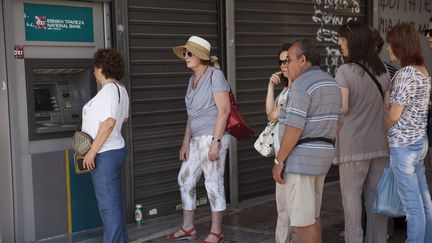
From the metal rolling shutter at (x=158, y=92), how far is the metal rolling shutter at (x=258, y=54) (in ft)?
2.28

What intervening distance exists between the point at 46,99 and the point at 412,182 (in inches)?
121

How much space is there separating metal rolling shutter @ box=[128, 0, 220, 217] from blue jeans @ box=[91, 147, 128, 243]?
3.60ft

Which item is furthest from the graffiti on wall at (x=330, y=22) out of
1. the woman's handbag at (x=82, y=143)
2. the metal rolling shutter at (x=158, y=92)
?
the woman's handbag at (x=82, y=143)

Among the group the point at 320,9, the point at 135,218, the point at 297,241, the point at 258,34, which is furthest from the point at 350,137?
the point at 320,9

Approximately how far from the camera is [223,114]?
4957 millimetres

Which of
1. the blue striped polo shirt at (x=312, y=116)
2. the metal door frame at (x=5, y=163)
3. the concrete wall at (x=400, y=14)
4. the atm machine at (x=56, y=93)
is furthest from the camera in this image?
the concrete wall at (x=400, y=14)

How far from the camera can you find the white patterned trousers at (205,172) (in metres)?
5.08

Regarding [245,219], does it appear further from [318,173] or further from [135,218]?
[318,173]

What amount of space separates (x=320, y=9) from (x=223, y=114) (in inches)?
137

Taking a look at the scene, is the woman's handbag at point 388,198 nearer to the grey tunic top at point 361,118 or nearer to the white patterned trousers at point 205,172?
the grey tunic top at point 361,118

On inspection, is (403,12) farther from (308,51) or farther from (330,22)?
(308,51)

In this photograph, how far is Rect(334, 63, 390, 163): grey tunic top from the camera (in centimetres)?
443

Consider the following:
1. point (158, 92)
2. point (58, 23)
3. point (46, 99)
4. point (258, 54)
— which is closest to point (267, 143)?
point (158, 92)

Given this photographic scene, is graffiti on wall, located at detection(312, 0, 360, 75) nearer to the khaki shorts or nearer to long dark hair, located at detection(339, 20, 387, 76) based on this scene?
long dark hair, located at detection(339, 20, 387, 76)
